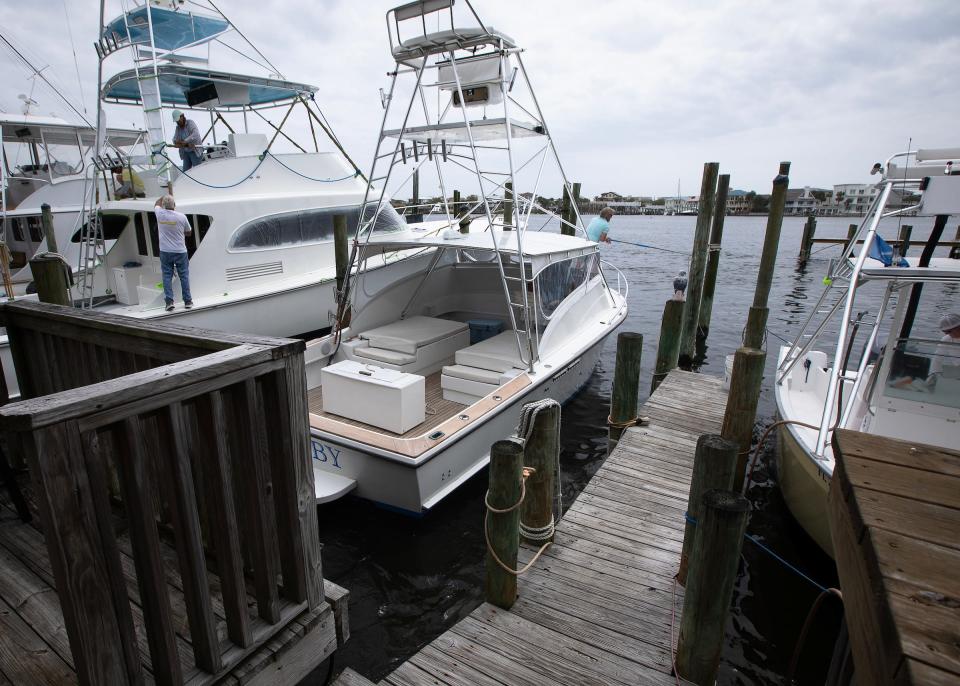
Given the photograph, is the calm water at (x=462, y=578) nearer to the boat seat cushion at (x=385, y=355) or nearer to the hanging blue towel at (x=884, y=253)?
the boat seat cushion at (x=385, y=355)

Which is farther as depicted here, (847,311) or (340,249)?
(340,249)

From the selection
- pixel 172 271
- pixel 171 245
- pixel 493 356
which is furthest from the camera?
pixel 172 271

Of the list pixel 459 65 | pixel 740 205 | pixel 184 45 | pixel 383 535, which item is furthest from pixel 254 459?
pixel 740 205

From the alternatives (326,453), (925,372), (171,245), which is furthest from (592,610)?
(171,245)

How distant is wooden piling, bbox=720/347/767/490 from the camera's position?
4.71m

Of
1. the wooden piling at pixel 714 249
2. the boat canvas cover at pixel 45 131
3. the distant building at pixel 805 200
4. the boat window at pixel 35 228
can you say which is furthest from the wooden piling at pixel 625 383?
the distant building at pixel 805 200

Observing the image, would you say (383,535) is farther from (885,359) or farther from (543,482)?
(885,359)

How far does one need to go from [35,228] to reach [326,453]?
12135 millimetres

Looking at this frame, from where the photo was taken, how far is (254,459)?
1.75m

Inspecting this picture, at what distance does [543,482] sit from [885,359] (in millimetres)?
2869

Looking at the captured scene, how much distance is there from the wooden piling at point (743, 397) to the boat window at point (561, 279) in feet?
6.98

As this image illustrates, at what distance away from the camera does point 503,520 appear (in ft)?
10.2

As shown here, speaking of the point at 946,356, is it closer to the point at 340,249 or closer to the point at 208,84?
the point at 340,249

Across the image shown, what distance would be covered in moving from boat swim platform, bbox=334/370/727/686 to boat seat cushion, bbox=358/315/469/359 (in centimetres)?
271
